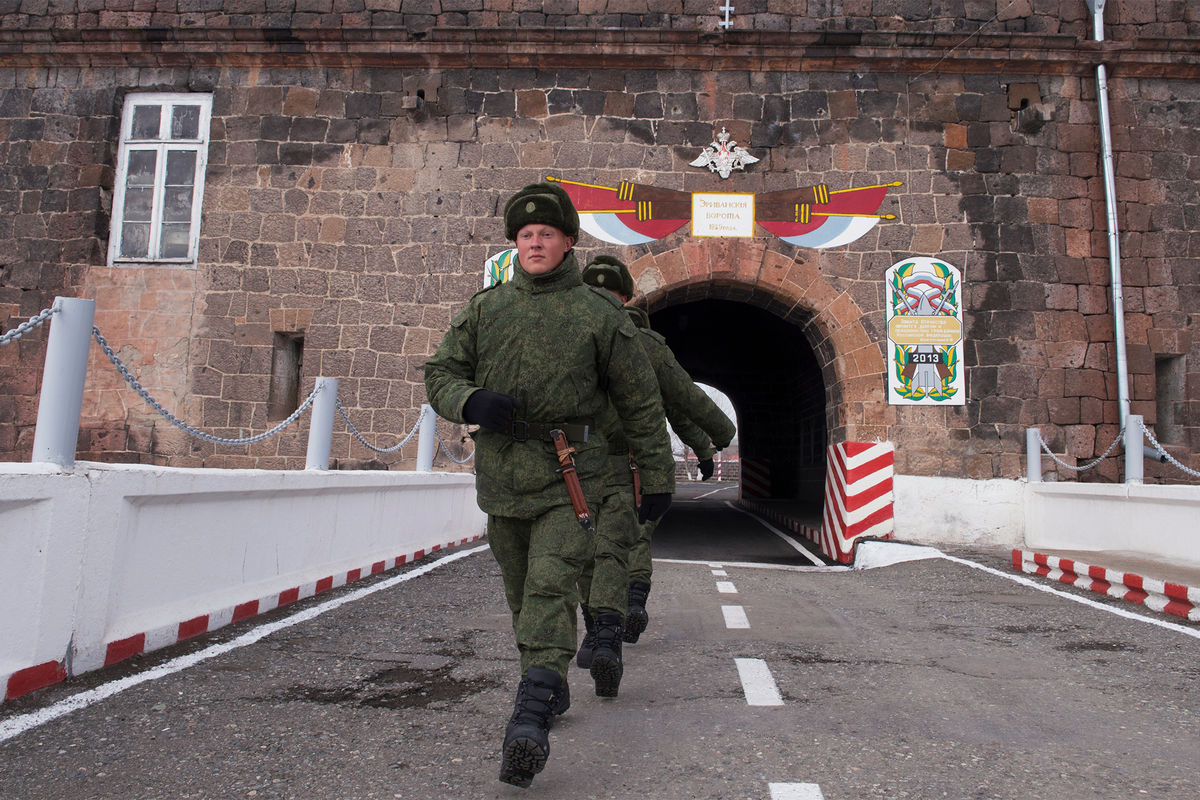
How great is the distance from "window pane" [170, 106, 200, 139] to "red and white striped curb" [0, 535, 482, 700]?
25.6 ft

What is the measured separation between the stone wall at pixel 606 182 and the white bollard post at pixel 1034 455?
0.69 metres

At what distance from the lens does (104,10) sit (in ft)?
38.3

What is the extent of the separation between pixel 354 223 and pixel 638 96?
4.01 metres

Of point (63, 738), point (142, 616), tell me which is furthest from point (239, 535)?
point (63, 738)

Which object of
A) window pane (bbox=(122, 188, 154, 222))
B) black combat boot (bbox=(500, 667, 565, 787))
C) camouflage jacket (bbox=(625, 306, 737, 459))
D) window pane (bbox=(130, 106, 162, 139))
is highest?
window pane (bbox=(130, 106, 162, 139))

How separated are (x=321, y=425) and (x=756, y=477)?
1705cm

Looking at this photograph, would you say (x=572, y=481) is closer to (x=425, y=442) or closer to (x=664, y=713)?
(x=664, y=713)

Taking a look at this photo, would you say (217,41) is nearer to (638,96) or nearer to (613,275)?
(638,96)

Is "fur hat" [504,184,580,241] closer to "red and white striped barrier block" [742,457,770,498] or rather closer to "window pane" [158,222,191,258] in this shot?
"window pane" [158,222,191,258]

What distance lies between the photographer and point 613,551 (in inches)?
140

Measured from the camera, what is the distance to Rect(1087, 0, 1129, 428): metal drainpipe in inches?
426

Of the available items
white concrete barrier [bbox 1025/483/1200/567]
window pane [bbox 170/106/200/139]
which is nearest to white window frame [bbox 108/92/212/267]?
window pane [bbox 170/106/200/139]

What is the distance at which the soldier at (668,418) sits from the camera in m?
4.16

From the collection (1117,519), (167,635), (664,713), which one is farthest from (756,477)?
(664,713)
